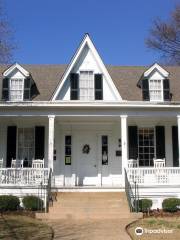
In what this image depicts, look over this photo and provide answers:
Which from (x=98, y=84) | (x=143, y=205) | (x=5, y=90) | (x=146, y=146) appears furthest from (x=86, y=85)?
(x=143, y=205)

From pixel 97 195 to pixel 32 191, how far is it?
9.10 ft

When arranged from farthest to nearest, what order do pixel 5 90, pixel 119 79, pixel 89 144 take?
pixel 119 79 < pixel 89 144 < pixel 5 90

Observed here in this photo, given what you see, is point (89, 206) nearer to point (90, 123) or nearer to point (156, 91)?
point (90, 123)

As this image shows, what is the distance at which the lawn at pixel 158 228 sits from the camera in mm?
12798

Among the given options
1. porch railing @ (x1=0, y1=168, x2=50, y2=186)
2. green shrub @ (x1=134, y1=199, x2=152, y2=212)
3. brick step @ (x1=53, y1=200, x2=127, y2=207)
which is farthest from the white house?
green shrub @ (x1=134, y1=199, x2=152, y2=212)

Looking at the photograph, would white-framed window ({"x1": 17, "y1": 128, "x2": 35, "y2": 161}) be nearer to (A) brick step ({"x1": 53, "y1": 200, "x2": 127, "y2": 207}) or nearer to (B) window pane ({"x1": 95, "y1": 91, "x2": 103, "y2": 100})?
(B) window pane ({"x1": 95, "y1": 91, "x2": 103, "y2": 100})

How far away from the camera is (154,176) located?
60.6 ft

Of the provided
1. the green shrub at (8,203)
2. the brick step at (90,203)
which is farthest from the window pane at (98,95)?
the green shrub at (8,203)

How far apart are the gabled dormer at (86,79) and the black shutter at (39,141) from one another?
86.7 inches

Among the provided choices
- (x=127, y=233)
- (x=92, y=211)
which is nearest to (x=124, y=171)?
(x=92, y=211)

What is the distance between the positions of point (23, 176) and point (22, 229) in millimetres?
4777

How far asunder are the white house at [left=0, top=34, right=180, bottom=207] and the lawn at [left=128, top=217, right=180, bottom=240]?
215 inches

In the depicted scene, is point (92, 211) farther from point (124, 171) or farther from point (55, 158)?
point (55, 158)

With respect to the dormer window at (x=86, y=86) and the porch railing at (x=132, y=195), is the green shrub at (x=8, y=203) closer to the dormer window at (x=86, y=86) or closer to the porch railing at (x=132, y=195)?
the porch railing at (x=132, y=195)
